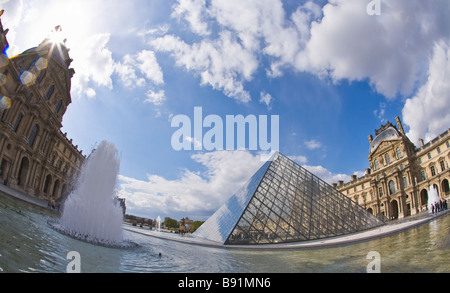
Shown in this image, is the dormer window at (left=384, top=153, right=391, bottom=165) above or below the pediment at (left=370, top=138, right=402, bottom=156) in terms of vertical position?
below

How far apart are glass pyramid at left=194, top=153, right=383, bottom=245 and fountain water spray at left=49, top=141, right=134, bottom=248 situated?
21.1ft

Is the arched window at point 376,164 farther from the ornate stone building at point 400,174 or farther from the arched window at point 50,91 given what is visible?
the arched window at point 50,91

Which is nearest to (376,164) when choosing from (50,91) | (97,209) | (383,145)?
(383,145)

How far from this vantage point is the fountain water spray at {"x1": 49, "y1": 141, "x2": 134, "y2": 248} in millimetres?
8460

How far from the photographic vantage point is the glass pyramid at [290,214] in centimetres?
1355

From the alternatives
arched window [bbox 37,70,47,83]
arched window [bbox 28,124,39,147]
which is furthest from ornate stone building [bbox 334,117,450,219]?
arched window [bbox 37,70,47,83]

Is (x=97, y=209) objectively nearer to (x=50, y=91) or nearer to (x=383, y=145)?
(x=50, y=91)

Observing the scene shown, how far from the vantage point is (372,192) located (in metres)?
37.8

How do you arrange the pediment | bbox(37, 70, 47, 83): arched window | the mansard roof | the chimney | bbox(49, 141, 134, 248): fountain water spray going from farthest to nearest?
the mansard roof, the chimney, the pediment, bbox(37, 70, 47, 83): arched window, bbox(49, 141, 134, 248): fountain water spray

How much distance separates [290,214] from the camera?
1559cm

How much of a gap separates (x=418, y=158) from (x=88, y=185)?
41174 millimetres

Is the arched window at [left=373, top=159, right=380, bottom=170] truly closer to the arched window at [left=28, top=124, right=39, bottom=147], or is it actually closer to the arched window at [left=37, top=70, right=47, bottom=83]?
the arched window at [left=28, top=124, right=39, bottom=147]

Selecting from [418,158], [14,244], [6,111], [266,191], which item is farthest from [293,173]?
[6,111]
